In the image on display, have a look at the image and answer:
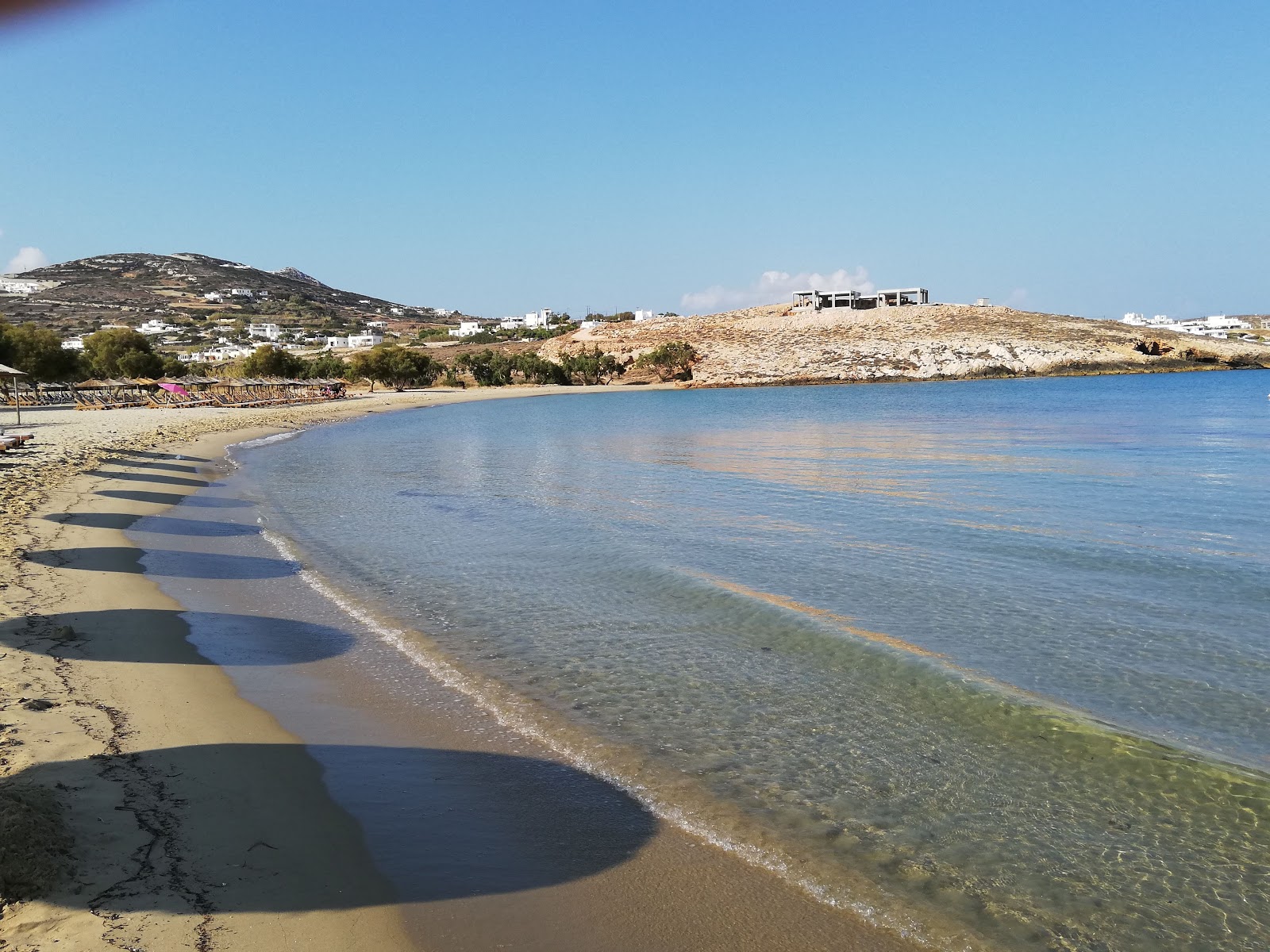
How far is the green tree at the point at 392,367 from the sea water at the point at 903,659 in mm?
78195

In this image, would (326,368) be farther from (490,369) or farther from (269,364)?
(490,369)

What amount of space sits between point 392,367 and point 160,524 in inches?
3336

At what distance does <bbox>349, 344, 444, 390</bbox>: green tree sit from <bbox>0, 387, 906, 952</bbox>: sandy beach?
302ft

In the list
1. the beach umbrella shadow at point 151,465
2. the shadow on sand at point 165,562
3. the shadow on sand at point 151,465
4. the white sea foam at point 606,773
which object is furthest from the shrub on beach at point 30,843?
the shadow on sand at point 151,465

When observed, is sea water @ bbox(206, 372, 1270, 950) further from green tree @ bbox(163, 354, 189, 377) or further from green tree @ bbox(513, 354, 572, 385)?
green tree @ bbox(513, 354, 572, 385)

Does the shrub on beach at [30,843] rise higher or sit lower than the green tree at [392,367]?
lower

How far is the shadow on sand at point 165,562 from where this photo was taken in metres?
11.2

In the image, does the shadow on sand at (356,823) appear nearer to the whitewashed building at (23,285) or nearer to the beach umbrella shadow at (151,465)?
the beach umbrella shadow at (151,465)

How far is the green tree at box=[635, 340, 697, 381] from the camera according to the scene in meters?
109

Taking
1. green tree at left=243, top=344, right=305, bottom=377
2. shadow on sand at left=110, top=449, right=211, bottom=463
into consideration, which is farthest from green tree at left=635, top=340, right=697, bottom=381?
shadow on sand at left=110, top=449, right=211, bottom=463

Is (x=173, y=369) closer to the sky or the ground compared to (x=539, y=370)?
closer to the sky

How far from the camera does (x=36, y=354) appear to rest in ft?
201

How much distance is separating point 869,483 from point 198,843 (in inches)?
687

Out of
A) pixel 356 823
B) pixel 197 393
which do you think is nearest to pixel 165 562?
pixel 356 823
